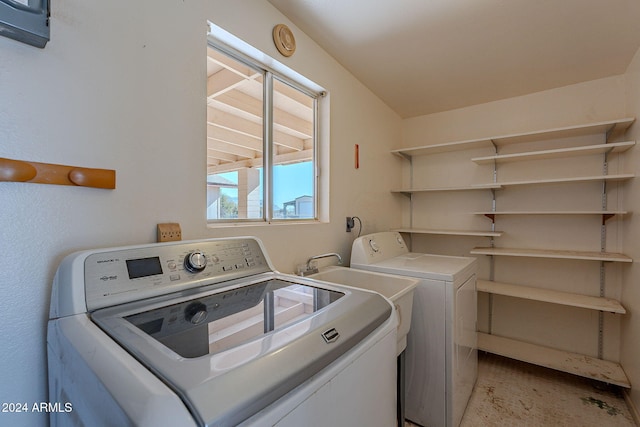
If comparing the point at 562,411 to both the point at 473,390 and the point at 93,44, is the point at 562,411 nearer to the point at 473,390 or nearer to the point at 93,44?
the point at 473,390

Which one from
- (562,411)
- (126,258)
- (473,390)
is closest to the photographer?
(126,258)

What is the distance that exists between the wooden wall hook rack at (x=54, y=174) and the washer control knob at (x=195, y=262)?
0.34 m

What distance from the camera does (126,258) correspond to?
2.76 feet

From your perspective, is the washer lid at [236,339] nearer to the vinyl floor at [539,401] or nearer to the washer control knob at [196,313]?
the washer control knob at [196,313]

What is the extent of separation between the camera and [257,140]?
162 centimetres

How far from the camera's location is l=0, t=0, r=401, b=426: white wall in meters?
0.75

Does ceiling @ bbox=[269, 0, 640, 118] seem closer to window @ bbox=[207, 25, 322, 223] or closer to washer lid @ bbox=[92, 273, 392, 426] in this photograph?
window @ bbox=[207, 25, 322, 223]

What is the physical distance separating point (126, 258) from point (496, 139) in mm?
2692

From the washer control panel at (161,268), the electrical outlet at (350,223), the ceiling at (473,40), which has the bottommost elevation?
the washer control panel at (161,268)

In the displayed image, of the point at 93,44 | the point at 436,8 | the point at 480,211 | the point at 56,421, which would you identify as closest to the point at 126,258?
the point at 56,421

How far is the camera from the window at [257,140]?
4.63ft

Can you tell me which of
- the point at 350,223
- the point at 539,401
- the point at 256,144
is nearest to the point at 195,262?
the point at 256,144

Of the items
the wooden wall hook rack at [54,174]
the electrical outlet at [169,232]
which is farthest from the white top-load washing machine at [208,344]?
the wooden wall hook rack at [54,174]

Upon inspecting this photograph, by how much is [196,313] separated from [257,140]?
1073mm
